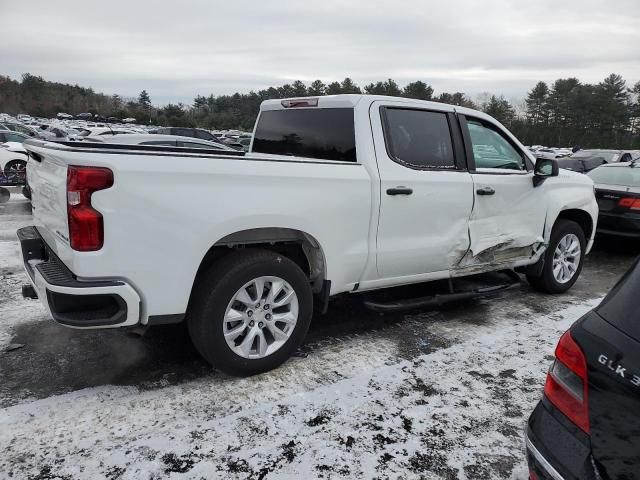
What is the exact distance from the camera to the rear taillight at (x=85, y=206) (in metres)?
2.58

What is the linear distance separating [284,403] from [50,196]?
75.6 inches

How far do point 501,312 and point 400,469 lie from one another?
278 centimetres

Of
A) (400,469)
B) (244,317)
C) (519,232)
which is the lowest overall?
(400,469)

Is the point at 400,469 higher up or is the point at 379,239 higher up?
the point at 379,239

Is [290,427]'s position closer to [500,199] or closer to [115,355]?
[115,355]

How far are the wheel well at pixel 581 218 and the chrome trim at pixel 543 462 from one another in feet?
13.5

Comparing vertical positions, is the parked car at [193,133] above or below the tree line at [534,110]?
below

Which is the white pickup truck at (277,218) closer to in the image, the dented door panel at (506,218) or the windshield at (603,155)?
the dented door panel at (506,218)

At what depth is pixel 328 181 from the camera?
11.0ft

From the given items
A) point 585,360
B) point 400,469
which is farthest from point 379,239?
point 585,360

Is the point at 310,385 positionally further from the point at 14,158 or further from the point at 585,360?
the point at 14,158

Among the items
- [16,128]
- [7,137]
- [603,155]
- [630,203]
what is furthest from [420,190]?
[16,128]

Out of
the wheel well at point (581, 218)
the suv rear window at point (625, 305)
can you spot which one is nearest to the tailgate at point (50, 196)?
the suv rear window at point (625, 305)

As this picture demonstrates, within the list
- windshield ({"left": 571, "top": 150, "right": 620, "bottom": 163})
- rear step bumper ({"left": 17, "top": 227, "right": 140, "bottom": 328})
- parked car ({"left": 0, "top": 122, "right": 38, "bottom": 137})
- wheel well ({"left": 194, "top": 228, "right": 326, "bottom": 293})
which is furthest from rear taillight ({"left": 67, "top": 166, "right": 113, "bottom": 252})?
parked car ({"left": 0, "top": 122, "right": 38, "bottom": 137})
